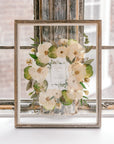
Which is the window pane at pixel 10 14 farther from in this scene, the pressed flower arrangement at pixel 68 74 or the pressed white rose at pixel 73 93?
the pressed white rose at pixel 73 93

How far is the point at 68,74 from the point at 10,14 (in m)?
0.55

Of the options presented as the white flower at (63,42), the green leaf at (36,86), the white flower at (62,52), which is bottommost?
the green leaf at (36,86)

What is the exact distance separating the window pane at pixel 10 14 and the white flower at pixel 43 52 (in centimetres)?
31

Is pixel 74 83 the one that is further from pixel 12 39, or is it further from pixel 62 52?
pixel 12 39

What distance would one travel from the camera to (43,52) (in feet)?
4.91

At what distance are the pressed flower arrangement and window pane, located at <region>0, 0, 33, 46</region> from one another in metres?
0.31

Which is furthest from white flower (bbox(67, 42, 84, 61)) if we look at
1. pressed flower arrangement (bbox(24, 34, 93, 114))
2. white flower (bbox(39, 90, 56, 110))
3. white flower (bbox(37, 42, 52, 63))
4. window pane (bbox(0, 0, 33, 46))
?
window pane (bbox(0, 0, 33, 46))

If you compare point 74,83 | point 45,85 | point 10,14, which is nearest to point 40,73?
point 45,85

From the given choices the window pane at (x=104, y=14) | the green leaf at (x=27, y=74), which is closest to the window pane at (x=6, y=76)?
the green leaf at (x=27, y=74)

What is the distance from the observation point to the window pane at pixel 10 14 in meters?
1.73

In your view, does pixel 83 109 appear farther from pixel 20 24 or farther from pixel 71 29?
pixel 20 24

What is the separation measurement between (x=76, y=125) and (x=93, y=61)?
348mm

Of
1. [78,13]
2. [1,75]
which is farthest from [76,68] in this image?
[1,75]

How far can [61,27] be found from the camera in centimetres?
157
